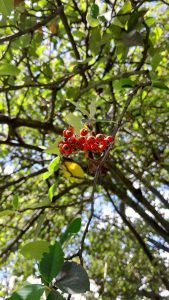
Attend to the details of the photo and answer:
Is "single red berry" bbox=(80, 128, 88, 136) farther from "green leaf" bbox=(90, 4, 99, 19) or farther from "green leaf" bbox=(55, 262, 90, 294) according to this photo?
"green leaf" bbox=(90, 4, 99, 19)

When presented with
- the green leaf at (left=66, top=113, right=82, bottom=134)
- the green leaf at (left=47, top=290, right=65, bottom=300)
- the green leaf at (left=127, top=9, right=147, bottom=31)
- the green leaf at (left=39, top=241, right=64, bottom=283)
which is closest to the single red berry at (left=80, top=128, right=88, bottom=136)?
the green leaf at (left=66, top=113, right=82, bottom=134)

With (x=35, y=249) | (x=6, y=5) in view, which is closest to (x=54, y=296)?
(x=35, y=249)

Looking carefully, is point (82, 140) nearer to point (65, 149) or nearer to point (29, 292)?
point (65, 149)

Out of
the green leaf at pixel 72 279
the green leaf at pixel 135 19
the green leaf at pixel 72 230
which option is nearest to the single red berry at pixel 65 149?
the green leaf at pixel 72 230

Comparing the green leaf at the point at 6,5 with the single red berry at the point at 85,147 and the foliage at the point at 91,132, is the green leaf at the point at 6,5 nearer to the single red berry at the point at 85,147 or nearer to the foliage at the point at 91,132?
the foliage at the point at 91,132

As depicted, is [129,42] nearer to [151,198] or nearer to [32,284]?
[32,284]

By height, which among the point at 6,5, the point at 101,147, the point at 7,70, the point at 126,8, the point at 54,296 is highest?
the point at 126,8

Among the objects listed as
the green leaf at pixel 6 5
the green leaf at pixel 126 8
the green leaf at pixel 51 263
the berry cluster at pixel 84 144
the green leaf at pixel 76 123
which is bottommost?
the green leaf at pixel 51 263
